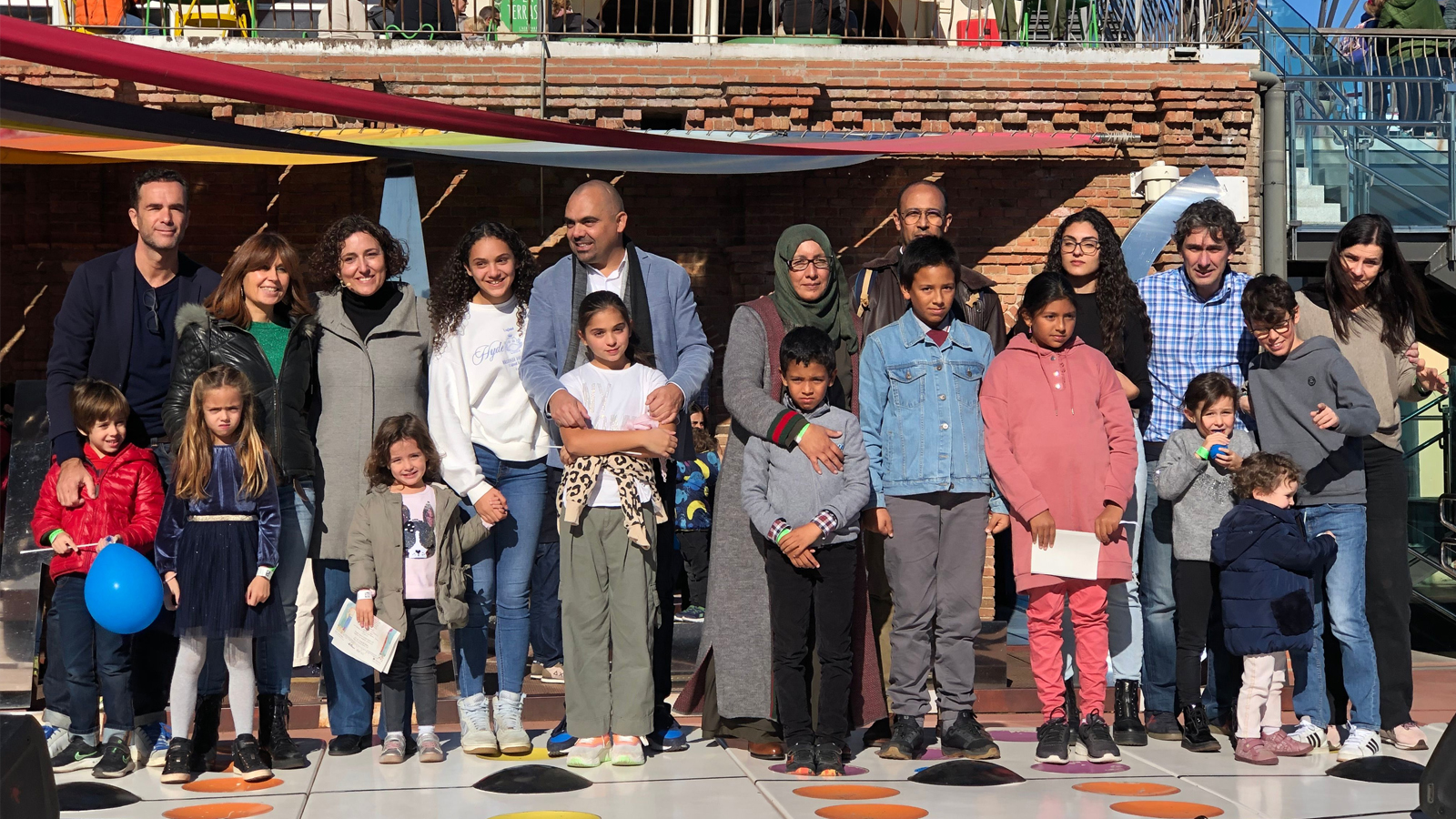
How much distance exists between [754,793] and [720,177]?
20.5 feet

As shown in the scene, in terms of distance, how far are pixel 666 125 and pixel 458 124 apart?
11.7 ft

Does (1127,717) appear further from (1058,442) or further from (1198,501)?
(1058,442)

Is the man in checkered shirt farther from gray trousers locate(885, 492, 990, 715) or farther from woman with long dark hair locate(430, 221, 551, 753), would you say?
woman with long dark hair locate(430, 221, 551, 753)

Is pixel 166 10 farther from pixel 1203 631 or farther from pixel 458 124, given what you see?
pixel 1203 631

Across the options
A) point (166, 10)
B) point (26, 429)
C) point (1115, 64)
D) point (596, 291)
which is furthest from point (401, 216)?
point (1115, 64)

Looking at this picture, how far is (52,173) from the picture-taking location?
981 centimetres

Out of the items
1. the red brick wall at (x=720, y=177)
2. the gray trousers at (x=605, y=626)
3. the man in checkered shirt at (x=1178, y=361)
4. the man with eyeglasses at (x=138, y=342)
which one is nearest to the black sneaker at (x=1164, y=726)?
the man in checkered shirt at (x=1178, y=361)

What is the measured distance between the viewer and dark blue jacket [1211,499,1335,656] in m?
5.07

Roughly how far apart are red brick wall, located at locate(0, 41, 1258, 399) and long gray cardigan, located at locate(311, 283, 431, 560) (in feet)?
15.9

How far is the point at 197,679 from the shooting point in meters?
4.81

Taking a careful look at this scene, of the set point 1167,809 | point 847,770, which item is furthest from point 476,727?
point 1167,809

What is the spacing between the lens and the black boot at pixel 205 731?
480cm

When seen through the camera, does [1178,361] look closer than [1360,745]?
No

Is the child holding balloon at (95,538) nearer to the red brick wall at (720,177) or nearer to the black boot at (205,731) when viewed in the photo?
the black boot at (205,731)
